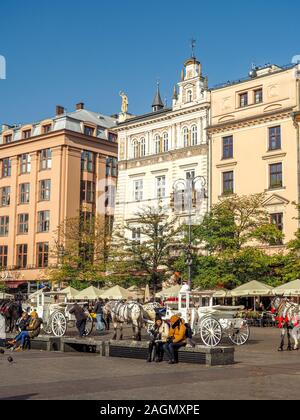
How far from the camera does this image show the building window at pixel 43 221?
214 feet

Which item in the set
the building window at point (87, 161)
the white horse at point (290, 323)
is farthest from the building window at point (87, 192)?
the white horse at point (290, 323)

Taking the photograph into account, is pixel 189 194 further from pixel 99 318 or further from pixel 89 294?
Answer: pixel 99 318

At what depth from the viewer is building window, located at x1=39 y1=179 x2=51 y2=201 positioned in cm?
6575

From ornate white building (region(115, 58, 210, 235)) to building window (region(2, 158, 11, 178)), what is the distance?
733 inches

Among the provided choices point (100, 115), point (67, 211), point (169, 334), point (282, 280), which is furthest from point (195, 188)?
point (169, 334)

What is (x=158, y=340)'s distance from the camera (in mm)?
18281

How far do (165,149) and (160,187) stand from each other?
326cm

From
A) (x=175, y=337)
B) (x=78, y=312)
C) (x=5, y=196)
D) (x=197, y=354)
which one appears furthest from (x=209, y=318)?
(x=5, y=196)

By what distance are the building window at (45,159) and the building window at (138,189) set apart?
13.9 meters

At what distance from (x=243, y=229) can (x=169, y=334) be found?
84.4ft

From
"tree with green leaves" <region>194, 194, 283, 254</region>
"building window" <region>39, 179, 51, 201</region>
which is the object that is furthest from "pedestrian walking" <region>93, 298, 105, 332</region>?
"building window" <region>39, 179, 51, 201</region>

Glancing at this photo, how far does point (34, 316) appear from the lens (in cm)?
2408

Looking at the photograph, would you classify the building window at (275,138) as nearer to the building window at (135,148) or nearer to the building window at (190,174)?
the building window at (190,174)

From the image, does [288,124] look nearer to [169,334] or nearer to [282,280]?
[282,280]
